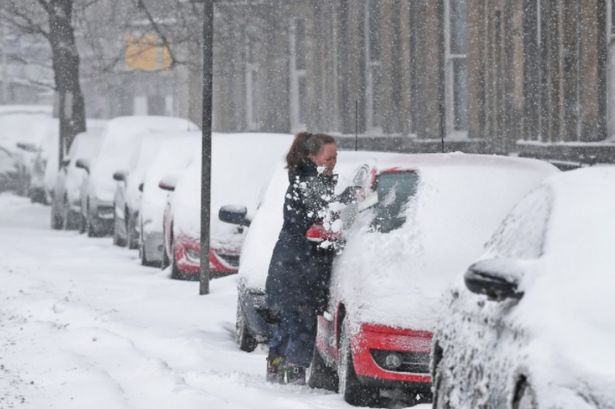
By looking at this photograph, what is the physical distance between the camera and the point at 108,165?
2697 centimetres

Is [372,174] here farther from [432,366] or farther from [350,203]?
[432,366]

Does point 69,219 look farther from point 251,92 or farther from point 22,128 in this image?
point 22,128

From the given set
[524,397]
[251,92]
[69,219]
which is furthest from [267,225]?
[251,92]

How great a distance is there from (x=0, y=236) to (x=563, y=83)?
35.8 feet

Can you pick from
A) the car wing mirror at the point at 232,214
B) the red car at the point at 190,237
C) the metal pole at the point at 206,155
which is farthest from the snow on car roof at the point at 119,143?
the car wing mirror at the point at 232,214

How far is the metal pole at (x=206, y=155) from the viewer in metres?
16.7

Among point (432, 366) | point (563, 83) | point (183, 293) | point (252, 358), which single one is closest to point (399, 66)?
point (563, 83)

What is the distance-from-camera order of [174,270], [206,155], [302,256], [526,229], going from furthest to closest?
[174,270] → [206,155] → [302,256] → [526,229]

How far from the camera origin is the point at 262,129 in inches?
1451

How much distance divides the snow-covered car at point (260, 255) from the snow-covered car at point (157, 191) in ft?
23.4

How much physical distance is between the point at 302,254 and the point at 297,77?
957 inches

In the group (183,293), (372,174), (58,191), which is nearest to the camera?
(372,174)

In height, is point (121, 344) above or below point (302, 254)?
below

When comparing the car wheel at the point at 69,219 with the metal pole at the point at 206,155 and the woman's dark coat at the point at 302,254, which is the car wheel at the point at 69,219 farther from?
the woman's dark coat at the point at 302,254
